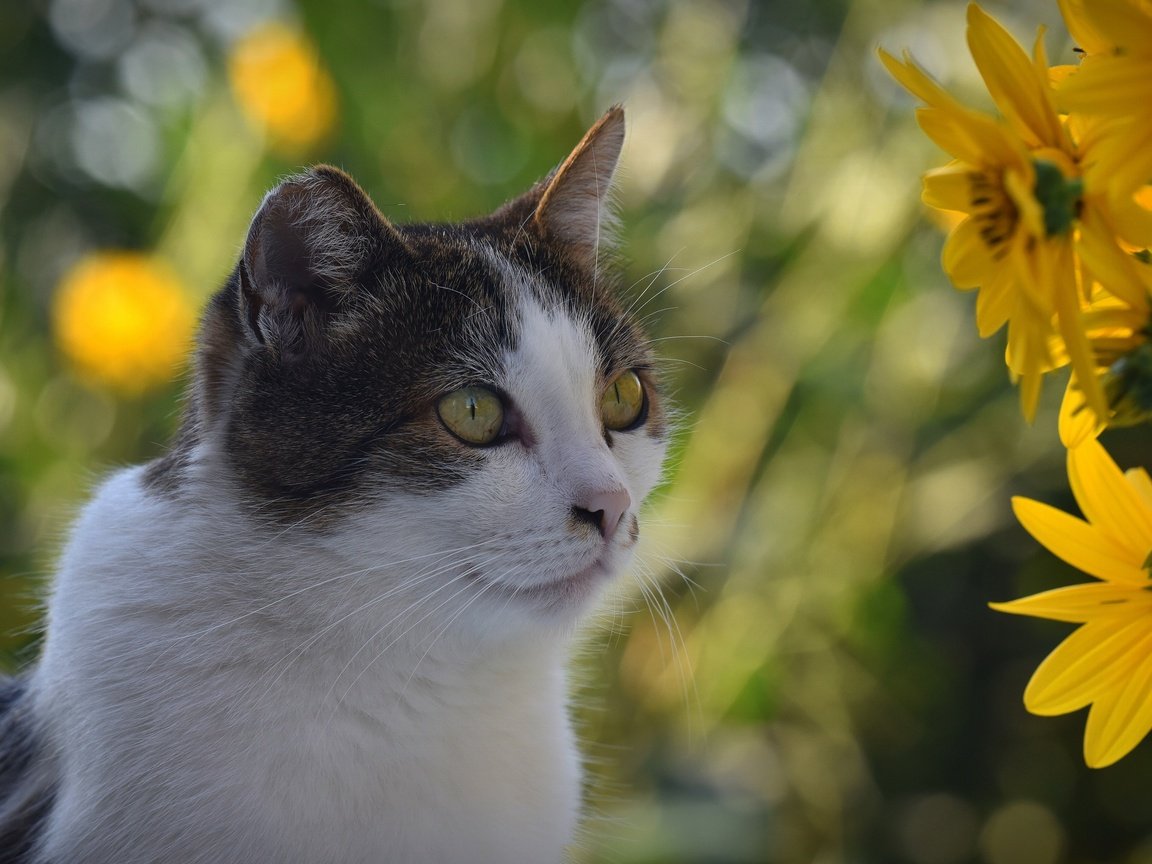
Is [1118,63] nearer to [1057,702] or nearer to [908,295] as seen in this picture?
[1057,702]

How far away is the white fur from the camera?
749 millimetres

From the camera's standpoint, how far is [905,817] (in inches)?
59.1

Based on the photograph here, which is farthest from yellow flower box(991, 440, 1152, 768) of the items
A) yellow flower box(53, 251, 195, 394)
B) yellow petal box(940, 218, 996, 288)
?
yellow flower box(53, 251, 195, 394)

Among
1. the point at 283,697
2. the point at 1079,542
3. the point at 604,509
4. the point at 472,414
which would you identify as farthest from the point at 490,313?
the point at 1079,542

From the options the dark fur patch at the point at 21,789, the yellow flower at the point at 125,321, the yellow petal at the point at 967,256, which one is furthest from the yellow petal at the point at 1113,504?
the yellow flower at the point at 125,321

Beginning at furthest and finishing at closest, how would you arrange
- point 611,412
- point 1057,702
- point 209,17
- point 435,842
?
point 209,17 < point 611,412 < point 435,842 < point 1057,702

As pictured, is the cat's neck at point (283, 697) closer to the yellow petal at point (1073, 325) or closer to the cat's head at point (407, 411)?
the cat's head at point (407, 411)

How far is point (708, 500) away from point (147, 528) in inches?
31.6

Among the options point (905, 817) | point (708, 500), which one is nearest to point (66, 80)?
point (708, 500)

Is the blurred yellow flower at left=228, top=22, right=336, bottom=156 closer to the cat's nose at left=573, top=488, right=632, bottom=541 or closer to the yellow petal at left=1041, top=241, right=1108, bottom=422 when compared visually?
the cat's nose at left=573, top=488, right=632, bottom=541

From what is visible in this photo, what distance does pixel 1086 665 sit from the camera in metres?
0.46

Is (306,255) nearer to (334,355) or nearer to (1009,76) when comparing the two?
(334,355)

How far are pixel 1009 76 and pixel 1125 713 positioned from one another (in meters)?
0.26

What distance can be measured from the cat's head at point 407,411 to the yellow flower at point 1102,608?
357 mm
